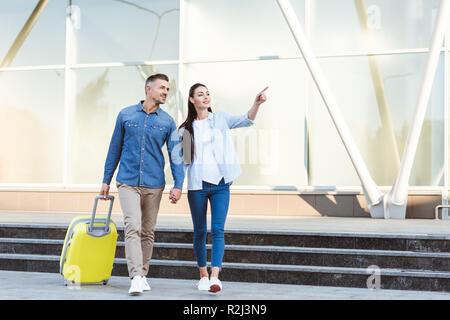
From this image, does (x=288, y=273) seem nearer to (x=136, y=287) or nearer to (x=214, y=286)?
(x=214, y=286)

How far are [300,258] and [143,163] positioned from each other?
2206 millimetres

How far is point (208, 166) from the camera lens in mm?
6973

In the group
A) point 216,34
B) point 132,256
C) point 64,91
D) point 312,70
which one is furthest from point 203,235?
point 64,91

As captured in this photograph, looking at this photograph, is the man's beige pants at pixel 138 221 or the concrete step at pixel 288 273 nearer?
the man's beige pants at pixel 138 221

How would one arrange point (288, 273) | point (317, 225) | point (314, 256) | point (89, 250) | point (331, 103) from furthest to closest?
point (331, 103)
point (317, 225)
point (314, 256)
point (288, 273)
point (89, 250)

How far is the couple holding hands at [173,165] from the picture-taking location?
695 cm

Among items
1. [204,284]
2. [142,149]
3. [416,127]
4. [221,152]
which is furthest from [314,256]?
[416,127]

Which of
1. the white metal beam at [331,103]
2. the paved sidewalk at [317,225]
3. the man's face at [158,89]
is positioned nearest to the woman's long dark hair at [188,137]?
the man's face at [158,89]

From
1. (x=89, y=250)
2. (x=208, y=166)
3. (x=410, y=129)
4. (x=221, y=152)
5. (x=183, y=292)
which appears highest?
(x=410, y=129)

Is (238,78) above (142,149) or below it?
above

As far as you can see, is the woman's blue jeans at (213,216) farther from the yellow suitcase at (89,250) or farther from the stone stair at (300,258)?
the stone stair at (300,258)

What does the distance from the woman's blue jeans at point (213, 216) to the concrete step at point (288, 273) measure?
1.10 metres

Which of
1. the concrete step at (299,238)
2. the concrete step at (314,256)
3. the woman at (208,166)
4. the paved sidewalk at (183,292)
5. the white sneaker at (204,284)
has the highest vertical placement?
the woman at (208,166)

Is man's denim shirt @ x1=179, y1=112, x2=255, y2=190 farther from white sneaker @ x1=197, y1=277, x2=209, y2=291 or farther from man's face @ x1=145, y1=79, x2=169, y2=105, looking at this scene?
white sneaker @ x1=197, y1=277, x2=209, y2=291
